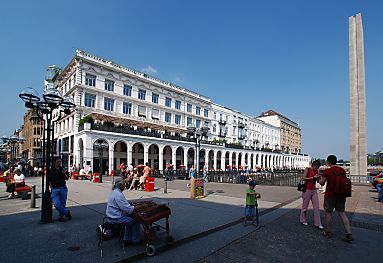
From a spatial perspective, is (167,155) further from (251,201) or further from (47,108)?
(251,201)

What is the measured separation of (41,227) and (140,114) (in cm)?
3562

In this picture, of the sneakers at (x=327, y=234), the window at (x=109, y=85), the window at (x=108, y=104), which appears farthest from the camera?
the window at (x=109, y=85)

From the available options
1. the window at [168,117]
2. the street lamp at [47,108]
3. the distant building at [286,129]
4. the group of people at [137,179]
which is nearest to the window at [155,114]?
the window at [168,117]

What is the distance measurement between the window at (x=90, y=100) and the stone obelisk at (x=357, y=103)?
33717 mm

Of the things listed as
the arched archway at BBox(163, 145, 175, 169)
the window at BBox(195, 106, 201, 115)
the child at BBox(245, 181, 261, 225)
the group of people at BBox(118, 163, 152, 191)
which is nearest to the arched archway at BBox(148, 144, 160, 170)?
the arched archway at BBox(163, 145, 175, 169)

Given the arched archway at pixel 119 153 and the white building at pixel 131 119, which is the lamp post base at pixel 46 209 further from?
the arched archway at pixel 119 153

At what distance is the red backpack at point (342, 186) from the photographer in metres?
5.30

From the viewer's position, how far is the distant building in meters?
93.7

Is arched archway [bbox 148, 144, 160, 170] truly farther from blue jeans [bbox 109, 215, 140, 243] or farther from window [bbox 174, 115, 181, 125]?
blue jeans [bbox 109, 215, 140, 243]

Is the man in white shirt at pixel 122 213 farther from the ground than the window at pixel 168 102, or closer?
closer

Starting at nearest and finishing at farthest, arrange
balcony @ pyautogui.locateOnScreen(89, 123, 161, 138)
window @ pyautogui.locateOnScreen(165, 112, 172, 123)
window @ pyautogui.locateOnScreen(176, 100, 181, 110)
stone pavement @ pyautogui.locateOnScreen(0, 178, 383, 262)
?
stone pavement @ pyautogui.locateOnScreen(0, 178, 383, 262)
balcony @ pyautogui.locateOnScreen(89, 123, 161, 138)
window @ pyautogui.locateOnScreen(165, 112, 172, 123)
window @ pyautogui.locateOnScreen(176, 100, 181, 110)

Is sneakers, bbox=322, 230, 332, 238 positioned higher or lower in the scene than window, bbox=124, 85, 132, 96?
lower

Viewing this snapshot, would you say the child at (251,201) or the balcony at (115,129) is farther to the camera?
the balcony at (115,129)

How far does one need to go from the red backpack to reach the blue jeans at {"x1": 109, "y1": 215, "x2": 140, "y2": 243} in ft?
15.5
